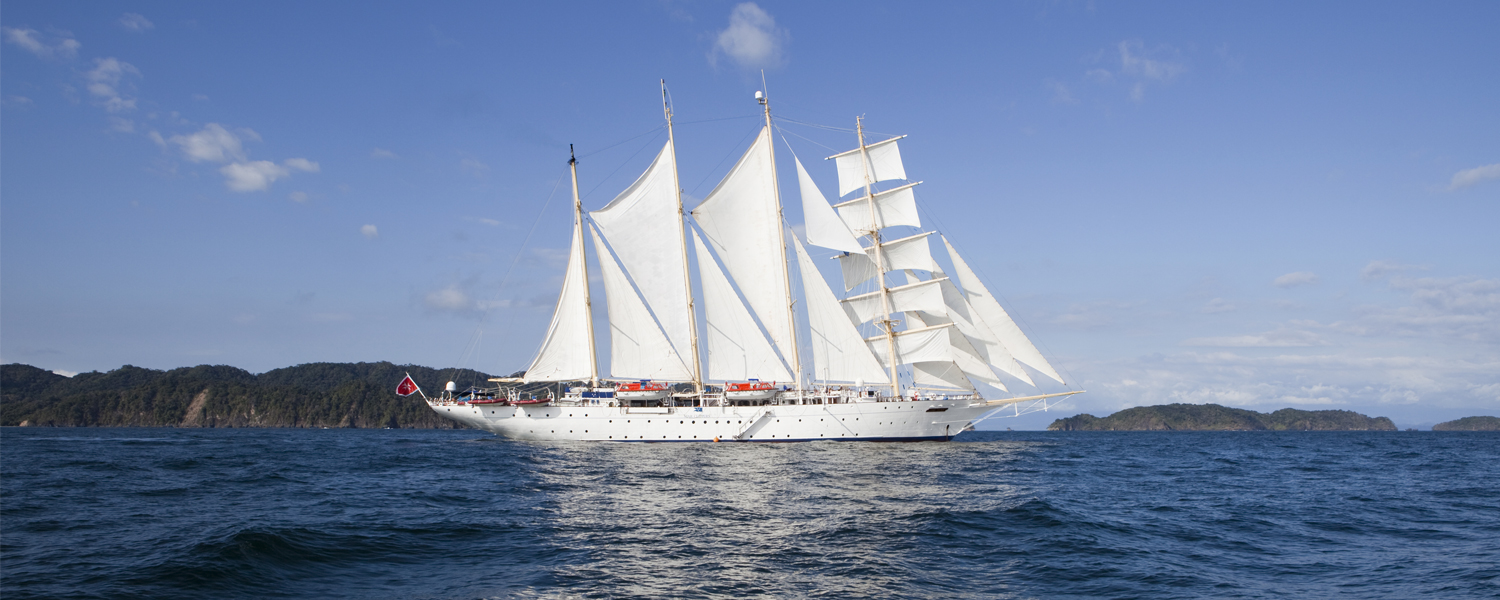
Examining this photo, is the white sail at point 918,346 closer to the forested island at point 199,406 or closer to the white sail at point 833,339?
the white sail at point 833,339

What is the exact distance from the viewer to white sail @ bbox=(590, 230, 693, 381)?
51531 mm

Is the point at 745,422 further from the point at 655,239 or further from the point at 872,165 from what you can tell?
the point at 872,165

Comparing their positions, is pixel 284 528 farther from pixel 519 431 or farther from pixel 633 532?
pixel 519 431

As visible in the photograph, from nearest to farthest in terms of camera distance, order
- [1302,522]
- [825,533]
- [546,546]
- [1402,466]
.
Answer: [546,546]
[825,533]
[1302,522]
[1402,466]

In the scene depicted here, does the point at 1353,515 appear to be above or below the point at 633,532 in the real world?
below

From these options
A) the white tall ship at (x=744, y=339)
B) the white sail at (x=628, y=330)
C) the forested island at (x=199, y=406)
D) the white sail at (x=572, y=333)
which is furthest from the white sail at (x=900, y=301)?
the forested island at (x=199, y=406)

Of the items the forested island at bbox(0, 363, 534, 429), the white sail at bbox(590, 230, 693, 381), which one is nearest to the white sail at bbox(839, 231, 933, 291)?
the white sail at bbox(590, 230, 693, 381)

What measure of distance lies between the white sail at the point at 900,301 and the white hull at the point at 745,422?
6.39 meters

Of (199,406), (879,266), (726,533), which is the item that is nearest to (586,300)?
(879,266)

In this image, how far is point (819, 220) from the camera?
170 ft

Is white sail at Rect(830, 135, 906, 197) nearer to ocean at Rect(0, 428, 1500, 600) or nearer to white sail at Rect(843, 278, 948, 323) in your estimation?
white sail at Rect(843, 278, 948, 323)

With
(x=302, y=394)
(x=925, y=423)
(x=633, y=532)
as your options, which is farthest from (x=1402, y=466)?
(x=302, y=394)

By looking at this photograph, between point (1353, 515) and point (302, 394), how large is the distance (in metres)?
155

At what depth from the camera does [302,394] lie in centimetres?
14225
